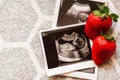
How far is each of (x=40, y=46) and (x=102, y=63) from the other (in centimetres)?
24

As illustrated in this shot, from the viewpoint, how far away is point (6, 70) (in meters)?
0.85

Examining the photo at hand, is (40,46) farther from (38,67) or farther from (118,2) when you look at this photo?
(118,2)

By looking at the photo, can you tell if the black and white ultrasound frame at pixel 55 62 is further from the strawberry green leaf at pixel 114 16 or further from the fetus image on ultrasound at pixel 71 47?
the strawberry green leaf at pixel 114 16

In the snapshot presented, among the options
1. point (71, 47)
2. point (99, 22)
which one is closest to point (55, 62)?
point (71, 47)

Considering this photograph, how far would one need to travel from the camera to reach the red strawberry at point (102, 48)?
81 cm

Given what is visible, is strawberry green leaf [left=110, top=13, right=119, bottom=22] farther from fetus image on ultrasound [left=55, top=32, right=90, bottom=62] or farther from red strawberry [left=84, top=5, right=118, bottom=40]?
fetus image on ultrasound [left=55, top=32, right=90, bottom=62]

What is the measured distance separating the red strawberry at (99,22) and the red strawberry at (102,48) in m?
0.03

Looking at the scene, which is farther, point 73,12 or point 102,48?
point 73,12

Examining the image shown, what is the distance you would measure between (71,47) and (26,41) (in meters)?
0.17

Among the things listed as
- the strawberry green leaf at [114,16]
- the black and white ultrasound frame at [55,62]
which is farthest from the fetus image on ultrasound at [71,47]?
the strawberry green leaf at [114,16]

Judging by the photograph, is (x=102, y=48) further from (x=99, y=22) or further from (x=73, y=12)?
(x=73, y=12)

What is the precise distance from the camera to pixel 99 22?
32.7 inches

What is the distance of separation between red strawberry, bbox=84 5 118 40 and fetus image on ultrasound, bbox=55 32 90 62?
48mm

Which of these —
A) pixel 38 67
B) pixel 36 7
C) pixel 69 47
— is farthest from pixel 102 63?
pixel 36 7
